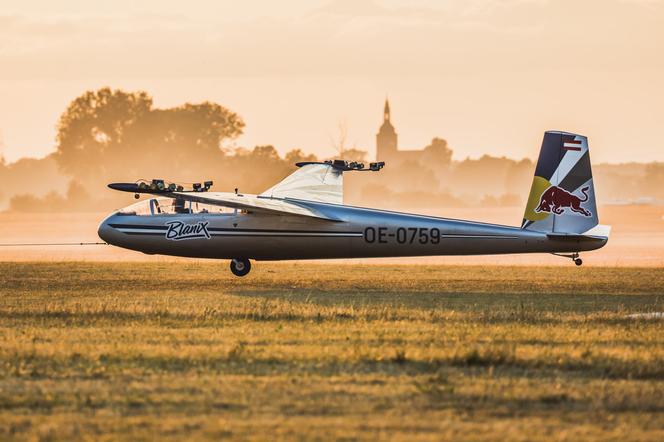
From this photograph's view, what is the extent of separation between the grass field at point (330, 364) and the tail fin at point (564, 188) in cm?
273

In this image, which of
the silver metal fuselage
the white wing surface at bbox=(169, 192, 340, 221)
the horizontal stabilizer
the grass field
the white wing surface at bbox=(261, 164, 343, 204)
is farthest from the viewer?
the white wing surface at bbox=(261, 164, 343, 204)

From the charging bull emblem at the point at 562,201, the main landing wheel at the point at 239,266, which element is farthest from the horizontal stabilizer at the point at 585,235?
the main landing wheel at the point at 239,266

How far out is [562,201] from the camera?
34344 mm

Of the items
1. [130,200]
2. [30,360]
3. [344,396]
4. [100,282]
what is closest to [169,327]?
[30,360]

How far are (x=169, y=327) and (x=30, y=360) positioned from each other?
466cm

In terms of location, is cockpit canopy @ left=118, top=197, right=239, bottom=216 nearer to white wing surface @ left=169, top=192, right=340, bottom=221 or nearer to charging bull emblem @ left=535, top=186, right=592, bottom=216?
white wing surface @ left=169, top=192, right=340, bottom=221

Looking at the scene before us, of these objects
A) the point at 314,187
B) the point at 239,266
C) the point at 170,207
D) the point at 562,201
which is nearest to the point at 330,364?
the point at 562,201

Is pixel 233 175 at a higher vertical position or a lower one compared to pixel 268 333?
higher

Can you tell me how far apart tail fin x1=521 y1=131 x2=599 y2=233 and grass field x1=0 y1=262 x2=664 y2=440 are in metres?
2.73

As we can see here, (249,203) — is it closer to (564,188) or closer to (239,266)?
(239,266)

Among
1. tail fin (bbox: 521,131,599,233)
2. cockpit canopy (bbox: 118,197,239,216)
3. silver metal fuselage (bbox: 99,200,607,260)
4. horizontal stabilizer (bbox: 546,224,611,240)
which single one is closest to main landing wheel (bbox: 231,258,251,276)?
silver metal fuselage (bbox: 99,200,607,260)

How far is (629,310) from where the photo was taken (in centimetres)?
2731

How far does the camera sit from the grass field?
46.2 ft

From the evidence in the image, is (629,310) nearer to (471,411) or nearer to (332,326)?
(332,326)
